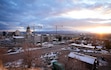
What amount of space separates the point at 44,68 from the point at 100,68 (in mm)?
5987

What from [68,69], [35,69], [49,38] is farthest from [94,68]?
[49,38]

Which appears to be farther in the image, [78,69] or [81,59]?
[81,59]

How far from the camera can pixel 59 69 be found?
18.2 ft

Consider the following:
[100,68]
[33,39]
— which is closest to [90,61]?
[100,68]

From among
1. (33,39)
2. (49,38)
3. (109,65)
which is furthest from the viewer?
(49,38)

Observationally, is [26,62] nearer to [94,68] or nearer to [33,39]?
[94,68]

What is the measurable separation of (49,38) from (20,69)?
30.4m

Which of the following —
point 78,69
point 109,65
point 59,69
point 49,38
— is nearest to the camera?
point 59,69

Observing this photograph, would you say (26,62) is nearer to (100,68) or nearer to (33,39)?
(100,68)

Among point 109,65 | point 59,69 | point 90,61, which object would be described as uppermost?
point 59,69

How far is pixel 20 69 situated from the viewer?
35.9ft

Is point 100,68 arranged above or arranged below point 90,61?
below

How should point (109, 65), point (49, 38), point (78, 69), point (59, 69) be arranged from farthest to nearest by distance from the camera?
point (49, 38)
point (109, 65)
point (78, 69)
point (59, 69)

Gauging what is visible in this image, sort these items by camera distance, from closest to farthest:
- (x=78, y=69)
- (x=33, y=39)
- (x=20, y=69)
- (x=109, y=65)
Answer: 1. (x=20, y=69)
2. (x=78, y=69)
3. (x=109, y=65)
4. (x=33, y=39)
